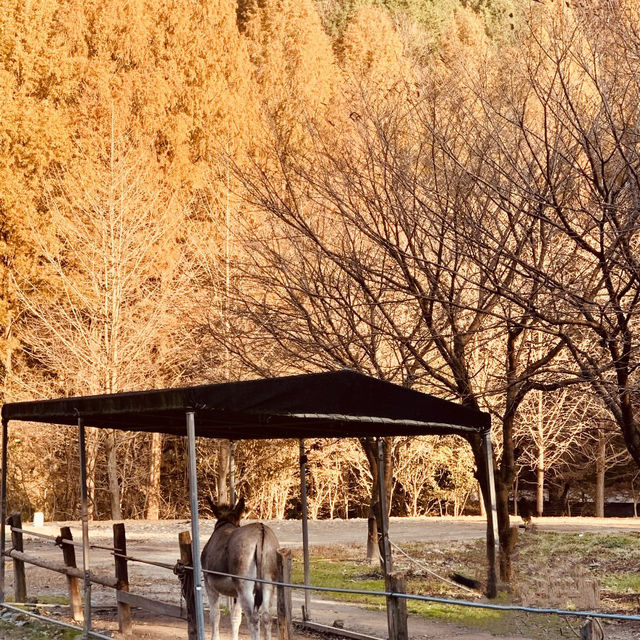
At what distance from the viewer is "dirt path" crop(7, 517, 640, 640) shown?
12.5m

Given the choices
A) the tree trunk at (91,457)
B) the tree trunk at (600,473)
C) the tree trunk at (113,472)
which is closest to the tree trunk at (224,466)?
the tree trunk at (113,472)

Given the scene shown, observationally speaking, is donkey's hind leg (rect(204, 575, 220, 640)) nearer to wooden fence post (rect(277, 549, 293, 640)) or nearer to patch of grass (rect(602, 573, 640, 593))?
wooden fence post (rect(277, 549, 293, 640))

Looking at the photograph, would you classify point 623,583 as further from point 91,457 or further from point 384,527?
point 91,457

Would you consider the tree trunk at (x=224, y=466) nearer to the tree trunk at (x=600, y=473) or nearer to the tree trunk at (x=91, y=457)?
the tree trunk at (x=91, y=457)

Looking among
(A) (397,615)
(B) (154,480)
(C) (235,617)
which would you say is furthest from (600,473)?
(A) (397,615)

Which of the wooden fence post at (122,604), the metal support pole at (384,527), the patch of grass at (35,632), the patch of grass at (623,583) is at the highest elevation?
the metal support pole at (384,527)

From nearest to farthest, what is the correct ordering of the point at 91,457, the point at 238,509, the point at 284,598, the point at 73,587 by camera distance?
1. the point at 284,598
2. the point at 238,509
3. the point at 73,587
4. the point at 91,457

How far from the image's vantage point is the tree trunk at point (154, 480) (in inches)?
1192

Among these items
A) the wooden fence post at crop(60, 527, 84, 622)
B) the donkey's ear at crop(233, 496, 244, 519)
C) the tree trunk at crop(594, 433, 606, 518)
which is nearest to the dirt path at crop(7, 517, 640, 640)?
the wooden fence post at crop(60, 527, 84, 622)

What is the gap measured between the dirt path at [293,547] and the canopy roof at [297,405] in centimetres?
264

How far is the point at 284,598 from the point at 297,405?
2.00m

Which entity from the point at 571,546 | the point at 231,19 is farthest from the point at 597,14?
the point at 231,19

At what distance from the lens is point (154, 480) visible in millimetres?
30531

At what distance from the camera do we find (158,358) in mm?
28938
